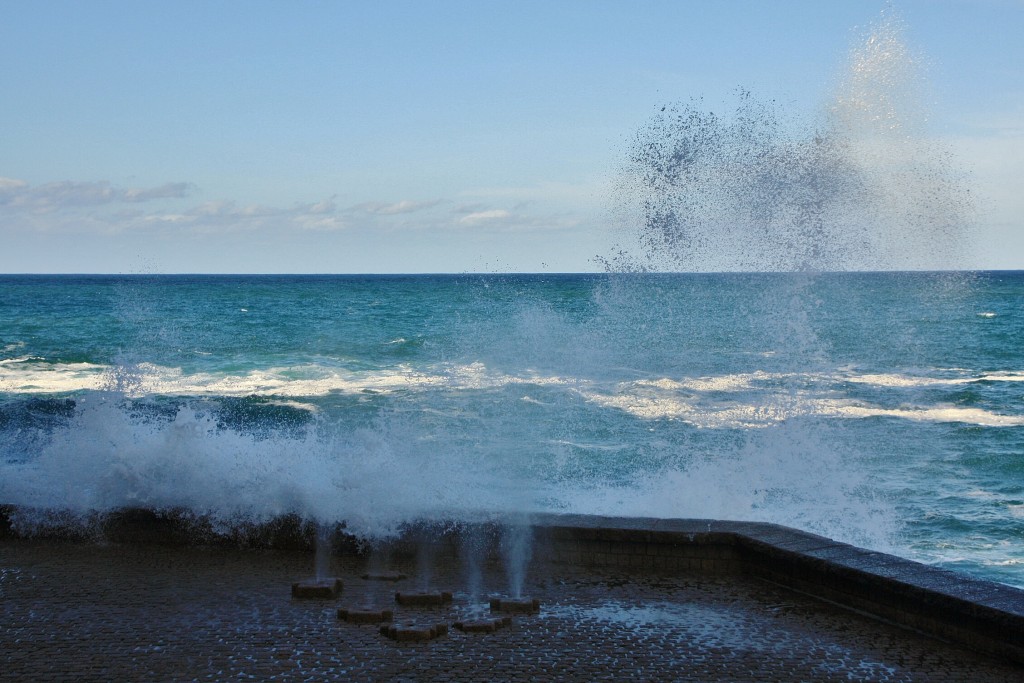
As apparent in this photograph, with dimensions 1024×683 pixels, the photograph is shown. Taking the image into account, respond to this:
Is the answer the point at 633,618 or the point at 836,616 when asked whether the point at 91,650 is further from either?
the point at 836,616

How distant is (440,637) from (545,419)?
1089cm

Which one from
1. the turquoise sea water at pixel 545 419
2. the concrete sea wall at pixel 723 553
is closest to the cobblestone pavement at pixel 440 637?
the concrete sea wall at pixel 723 553

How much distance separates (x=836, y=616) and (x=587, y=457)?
24.9 ft

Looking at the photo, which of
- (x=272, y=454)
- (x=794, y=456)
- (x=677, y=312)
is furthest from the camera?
(x=677, y=312)

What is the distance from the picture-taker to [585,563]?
21.7ft

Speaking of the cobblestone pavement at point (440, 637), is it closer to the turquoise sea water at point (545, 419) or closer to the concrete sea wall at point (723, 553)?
the concrete sea wall at point (723, 553)

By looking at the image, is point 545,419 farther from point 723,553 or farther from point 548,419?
point 723,553

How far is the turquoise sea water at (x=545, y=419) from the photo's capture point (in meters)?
7.91

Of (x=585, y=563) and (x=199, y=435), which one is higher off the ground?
(x=199, y=435)

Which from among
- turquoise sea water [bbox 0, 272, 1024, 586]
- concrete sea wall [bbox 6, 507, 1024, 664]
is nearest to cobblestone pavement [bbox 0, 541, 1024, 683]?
concrete sea wall [bbox 6, 507, 1024, 664]

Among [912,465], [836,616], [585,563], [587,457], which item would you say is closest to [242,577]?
[585,563]

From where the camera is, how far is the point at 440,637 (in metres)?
5.07

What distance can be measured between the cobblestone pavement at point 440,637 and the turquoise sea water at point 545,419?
1010 millimetres

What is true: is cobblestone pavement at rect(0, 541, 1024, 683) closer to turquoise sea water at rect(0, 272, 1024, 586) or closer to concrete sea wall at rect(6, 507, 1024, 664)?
concrete sea wall at rect(6, 507, 1024, 664)
